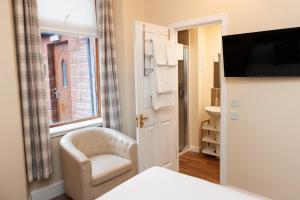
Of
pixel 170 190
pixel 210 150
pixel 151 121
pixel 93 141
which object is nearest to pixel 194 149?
pixel 210 150

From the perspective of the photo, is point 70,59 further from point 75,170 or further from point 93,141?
point 75,170

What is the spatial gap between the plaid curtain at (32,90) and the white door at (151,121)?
105 centimetres

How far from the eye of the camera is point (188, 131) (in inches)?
173

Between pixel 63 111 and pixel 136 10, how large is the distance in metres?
1.78

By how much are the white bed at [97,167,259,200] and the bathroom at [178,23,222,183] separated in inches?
90.5

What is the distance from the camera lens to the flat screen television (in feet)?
7.29

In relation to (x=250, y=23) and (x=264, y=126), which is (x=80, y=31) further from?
(x=264, y=126)

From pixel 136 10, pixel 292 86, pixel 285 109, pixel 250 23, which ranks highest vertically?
pixel 136 10

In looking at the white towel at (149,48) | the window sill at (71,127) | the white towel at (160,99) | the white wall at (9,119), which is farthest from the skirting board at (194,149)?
the white wall at (9,119)

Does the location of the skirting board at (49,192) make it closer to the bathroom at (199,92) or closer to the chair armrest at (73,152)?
the chair armrest at (73,152)

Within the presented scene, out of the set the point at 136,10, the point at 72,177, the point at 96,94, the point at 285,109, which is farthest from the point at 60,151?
the point at 285,109

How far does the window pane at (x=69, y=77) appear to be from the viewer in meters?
3.08

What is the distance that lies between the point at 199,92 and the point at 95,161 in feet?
7.56

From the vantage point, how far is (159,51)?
9.26 feet
